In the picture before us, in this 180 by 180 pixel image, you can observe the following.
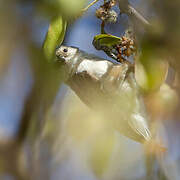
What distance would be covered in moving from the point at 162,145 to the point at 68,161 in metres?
0.30

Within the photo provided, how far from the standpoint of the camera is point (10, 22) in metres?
0.55

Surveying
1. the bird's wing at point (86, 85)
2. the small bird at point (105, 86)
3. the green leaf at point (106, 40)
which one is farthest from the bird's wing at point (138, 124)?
the green leaf at point (106, 40)

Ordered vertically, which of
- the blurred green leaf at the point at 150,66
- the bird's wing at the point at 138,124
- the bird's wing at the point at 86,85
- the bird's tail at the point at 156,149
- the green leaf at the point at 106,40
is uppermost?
the blurred green leaf at the point at 150,66

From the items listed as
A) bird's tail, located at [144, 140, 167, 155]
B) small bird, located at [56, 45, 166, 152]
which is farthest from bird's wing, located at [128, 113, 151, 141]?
bird's tail, located at [144, 140, 167, 155]

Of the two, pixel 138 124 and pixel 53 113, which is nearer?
pixel 53 113

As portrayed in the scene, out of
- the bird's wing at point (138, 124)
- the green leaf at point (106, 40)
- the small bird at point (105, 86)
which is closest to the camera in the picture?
the green leaf at point (106, 40)

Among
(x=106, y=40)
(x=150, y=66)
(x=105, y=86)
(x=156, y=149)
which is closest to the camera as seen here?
(x=150, y=66)

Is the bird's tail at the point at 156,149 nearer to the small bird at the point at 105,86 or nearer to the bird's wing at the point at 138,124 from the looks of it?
the small bird at the point at 105,86

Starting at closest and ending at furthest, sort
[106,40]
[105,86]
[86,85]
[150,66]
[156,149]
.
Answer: [150,66]
[156,149]
[106,40]
[105,86]
[86,85]

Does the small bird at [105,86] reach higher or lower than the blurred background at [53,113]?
lower

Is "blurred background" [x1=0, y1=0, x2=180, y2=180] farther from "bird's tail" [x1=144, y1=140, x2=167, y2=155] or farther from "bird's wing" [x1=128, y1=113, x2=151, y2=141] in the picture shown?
"bird's wing" [x1=128, y1=113, x2=151, y2=141]

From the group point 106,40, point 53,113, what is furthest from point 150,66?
point 106,40

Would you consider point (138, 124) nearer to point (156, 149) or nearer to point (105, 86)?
point (105, 86)

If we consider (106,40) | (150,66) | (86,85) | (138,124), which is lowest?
(138,124)
